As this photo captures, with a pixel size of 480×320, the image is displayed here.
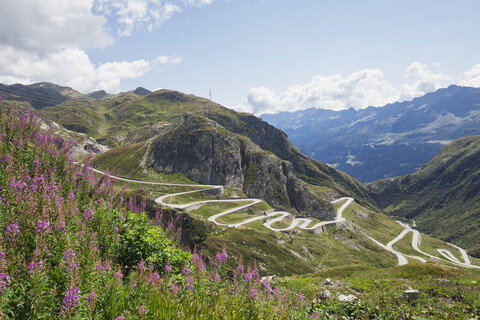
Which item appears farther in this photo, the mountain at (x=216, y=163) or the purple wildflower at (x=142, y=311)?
the mountain at (x=216, y=163)

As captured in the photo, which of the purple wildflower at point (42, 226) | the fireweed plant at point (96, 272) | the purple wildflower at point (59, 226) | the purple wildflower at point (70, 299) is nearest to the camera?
the purple wildflower at point (70, 299)

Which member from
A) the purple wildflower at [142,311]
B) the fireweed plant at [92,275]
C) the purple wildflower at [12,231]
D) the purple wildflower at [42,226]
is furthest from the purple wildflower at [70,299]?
the purple wildflower at [12,231]

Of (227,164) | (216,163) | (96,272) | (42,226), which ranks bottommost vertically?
(227,164)

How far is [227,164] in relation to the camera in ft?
506

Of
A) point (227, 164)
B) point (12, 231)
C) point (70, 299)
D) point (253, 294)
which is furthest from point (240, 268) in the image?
point (227, 164)

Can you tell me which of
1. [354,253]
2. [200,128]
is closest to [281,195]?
[354,253]

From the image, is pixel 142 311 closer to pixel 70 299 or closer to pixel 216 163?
pixel 70 299

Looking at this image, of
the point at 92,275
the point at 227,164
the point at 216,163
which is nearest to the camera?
the point at 92,275

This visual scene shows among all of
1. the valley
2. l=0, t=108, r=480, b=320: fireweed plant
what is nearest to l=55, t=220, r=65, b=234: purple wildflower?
l=0, t=108, r=480, b=320: fireweed plant

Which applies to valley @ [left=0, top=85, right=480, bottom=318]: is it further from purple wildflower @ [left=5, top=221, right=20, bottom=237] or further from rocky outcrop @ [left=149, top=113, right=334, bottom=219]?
purple wildflower @ [left=5, top=221, right=20, bottom=237]

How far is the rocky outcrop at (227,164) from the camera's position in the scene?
147000 mm

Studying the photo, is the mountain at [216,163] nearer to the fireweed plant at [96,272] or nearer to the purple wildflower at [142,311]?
the fireweed plant at [96,272]

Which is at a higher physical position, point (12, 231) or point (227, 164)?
point (12, 231)

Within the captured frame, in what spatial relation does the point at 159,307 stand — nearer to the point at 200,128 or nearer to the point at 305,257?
the point at 305,257
